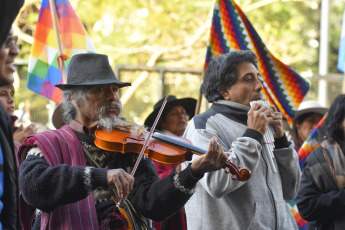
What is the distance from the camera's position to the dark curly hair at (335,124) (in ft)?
17.2

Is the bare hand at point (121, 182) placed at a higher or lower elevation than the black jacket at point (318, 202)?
higher

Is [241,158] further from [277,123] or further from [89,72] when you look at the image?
[89,72]

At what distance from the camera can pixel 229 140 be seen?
4.37m

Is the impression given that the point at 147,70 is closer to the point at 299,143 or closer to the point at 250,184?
the point at 299,143

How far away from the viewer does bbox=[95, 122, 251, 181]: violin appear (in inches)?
142

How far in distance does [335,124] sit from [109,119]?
2187 mm

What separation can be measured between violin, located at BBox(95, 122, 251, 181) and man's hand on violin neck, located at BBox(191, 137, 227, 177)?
0.07 m

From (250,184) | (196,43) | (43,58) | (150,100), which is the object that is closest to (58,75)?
(43,58)

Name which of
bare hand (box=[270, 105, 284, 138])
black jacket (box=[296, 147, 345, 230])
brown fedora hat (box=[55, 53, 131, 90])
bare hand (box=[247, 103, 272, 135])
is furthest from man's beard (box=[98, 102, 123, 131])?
black jacket (box=[296, 147, 345, 230])

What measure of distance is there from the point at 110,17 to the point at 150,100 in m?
6.24

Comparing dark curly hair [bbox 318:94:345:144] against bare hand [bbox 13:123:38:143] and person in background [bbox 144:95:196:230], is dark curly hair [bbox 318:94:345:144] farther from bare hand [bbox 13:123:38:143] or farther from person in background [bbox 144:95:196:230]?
bare hand [bbox 13:123:38:143]

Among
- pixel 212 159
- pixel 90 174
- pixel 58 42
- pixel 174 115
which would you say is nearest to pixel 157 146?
pixel 212 159

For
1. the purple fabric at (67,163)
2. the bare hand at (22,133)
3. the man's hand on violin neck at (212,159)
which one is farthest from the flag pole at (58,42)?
the man's hand on violin neck at (212,159)

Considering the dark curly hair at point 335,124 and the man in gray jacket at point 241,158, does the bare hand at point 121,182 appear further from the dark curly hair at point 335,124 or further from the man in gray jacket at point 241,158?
the dark curly hair at point 335,124
